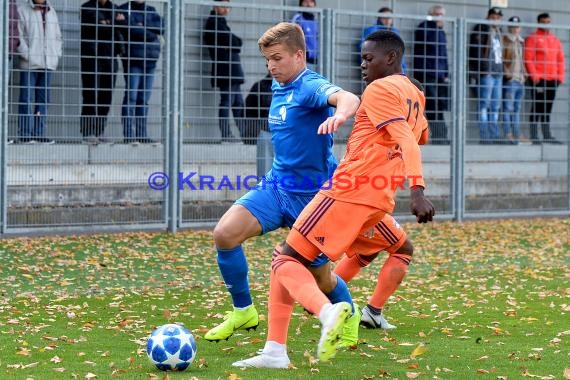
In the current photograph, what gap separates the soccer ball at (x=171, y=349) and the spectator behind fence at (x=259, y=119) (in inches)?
386

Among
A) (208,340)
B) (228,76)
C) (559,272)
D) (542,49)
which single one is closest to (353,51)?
(228,76)

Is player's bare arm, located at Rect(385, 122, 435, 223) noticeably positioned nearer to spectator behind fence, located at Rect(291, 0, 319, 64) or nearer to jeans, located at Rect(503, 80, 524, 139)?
spectator behind fence, located at Rect(291, 0, 319, 64)

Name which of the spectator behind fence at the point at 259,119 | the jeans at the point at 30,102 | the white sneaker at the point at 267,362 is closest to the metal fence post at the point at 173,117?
the spectator behind fence at the point at 259,119

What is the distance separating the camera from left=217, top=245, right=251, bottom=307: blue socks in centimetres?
827

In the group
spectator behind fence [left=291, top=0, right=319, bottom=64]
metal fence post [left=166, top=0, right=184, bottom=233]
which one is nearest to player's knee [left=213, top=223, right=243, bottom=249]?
metal fence post [left=166, top=0, right=184, bottom=233]

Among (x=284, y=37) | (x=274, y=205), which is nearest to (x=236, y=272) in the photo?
(x=274, y=205)

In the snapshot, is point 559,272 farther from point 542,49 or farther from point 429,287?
point 542,49

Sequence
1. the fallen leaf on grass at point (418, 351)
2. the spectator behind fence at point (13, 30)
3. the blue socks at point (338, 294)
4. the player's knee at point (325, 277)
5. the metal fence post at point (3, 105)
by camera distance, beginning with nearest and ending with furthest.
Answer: the fallen leaf on grass at point (418, 351), the player's knee at point (325, 277), the blue socks at point (338, 294), the metal fence post at point (3, 105), the spectator behind fence at point (13, 30)

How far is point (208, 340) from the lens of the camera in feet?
27.5

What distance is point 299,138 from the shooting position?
8102 millimetres

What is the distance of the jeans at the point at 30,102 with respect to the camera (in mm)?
15469

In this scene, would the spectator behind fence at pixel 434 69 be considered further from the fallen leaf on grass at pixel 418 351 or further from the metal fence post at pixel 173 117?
the fallen leaf on grass at pixel 418 351

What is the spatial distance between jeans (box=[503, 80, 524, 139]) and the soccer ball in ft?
44.2

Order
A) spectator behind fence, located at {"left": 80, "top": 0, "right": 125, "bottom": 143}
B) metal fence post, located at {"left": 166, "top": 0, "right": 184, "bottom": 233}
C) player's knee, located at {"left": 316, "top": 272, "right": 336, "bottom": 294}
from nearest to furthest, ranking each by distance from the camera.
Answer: player's knee, located at {"left": 316, "top": 272, "right": 336, "bottom": 294} < spectator behind fence, located at {"left": 80, "top": 0, "right": 125, "bottom": 143} < metal fence post, located at {"left": 166, "top": 0, "right": 184, "bottom": 233}
